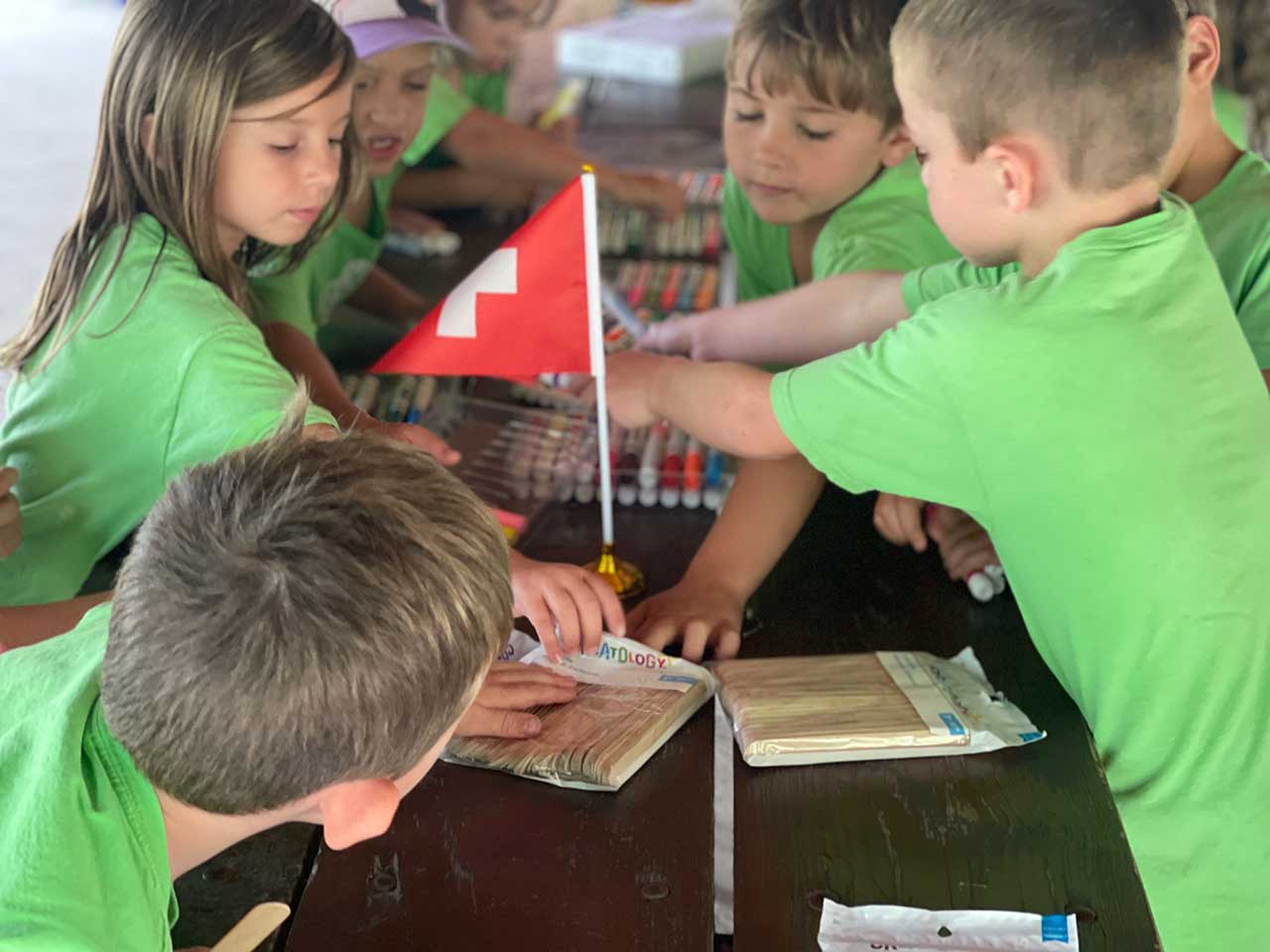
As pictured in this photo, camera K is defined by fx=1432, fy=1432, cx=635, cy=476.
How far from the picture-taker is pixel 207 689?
37.4 inches

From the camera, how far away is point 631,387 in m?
1.61

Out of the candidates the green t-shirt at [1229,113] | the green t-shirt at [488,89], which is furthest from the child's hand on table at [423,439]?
the green t-shirt at [488,89]

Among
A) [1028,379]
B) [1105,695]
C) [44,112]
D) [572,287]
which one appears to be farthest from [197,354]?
[44,112]

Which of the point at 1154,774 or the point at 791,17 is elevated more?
the point at 791,17

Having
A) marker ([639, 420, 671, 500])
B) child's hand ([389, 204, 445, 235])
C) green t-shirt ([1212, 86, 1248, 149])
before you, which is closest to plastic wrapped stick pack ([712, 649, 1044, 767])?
marker ([639, 420, 671, 500])

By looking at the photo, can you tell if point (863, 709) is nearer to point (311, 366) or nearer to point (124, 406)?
point (124, 406)

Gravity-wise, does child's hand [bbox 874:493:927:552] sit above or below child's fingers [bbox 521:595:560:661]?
below

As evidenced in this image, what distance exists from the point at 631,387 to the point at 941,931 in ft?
2.37

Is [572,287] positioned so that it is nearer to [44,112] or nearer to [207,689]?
[207,689]

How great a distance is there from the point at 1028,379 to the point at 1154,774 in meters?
0.41

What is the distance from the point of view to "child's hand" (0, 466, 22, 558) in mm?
1528

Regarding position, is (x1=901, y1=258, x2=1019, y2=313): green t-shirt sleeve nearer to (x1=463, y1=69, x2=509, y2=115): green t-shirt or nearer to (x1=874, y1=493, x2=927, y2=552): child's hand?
(x1=874, y1=493, x2=927, y2=552): child's hand

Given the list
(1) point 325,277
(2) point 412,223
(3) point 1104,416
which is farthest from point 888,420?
(2) point 412,223

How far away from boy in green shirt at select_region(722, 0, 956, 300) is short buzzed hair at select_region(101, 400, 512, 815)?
42.2 inches
